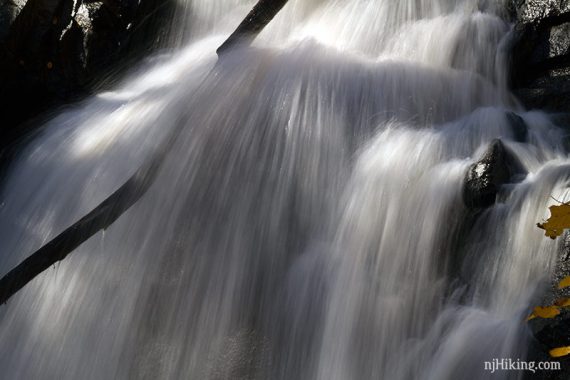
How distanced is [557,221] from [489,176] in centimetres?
84

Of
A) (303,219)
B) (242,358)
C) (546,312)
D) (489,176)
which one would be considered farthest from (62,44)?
(546,312)

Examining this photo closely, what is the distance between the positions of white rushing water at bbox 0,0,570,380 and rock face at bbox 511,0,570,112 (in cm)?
15

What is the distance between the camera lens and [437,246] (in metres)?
4.04

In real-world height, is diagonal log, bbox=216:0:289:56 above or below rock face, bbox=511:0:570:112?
above

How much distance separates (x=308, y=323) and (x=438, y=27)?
2807 mm

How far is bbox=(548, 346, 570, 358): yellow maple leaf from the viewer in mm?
3020

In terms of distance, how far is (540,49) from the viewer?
570 centimetres

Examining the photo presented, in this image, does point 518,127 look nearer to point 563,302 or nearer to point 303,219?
point 303,219

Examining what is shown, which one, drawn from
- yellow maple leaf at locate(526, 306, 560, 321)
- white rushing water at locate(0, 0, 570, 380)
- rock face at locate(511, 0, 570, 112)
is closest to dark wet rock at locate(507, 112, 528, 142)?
white rushing water at locate(0, 0, 570, 380)

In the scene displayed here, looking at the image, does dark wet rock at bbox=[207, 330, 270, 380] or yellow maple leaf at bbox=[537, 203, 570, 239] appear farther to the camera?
dark wet rock at bbox=[207, 330, 270, 380]

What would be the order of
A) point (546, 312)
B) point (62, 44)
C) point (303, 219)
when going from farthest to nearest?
point (62, 44)
point (303, 219)
point (546, 312)

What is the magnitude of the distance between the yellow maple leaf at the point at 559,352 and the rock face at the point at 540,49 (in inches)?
104

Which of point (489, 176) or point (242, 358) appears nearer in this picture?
point (489, 176)

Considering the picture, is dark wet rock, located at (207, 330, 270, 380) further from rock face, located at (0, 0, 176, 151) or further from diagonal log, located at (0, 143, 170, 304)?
rock face, located at (0, 0, 176, 151)
